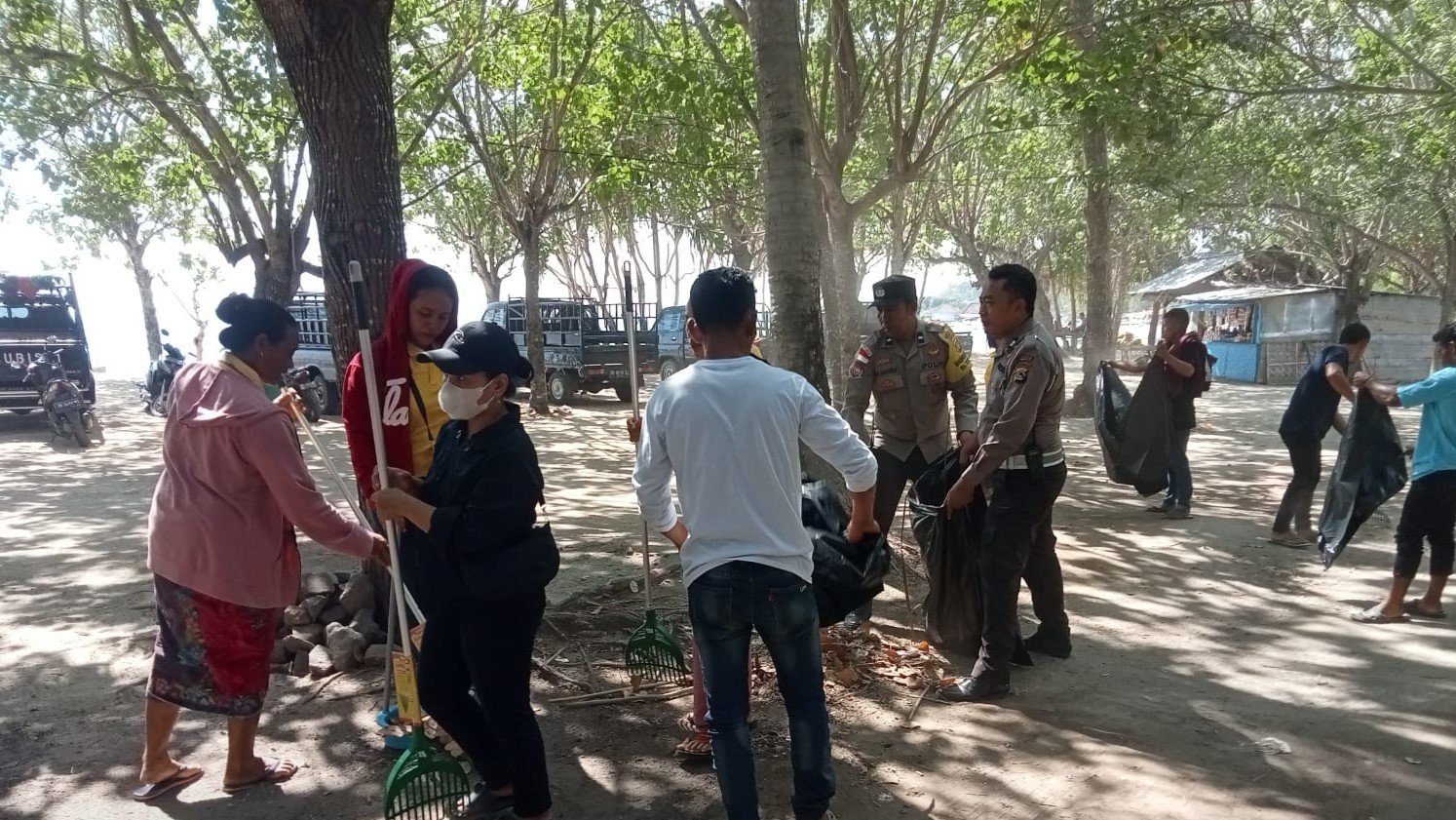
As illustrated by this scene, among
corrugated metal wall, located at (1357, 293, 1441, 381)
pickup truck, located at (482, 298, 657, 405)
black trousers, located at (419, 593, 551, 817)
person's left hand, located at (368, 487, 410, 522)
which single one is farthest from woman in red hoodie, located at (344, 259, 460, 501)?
corrugated metal wall, located at (1357, 293, 1441, 381)

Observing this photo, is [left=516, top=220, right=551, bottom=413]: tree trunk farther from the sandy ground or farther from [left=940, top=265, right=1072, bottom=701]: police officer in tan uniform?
[left=940, top=265, right=1072, bottom=701]: police officer in tan uniform

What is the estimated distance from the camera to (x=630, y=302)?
167 inches

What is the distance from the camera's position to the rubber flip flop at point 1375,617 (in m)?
5.07

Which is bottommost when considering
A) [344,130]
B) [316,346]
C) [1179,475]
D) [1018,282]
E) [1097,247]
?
[1179,475]

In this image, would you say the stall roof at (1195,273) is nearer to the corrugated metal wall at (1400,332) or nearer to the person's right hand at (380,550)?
the corrugated metal wall at (1400,332)

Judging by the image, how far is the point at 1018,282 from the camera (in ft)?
13.2

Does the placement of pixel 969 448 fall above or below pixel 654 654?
above

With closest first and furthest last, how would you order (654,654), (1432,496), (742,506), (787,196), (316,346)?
(742,506) < (654,654) < (1432,496) < (787,196) < (316,346)

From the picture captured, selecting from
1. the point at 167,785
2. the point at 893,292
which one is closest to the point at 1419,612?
the point at 893,292

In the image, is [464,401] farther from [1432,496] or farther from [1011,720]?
[1432,496]

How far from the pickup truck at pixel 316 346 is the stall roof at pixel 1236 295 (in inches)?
819

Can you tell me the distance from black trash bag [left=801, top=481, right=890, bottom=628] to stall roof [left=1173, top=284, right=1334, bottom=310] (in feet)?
79.4

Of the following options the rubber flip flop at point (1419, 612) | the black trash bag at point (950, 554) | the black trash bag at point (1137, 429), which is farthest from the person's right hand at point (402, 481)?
the black trash bag at point (1137, 429)

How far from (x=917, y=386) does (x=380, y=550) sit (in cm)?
271
